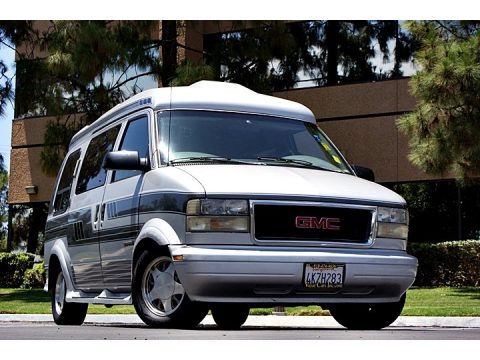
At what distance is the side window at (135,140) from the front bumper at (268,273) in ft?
4.78

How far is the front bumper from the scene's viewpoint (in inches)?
276

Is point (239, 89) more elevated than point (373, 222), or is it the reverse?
point (239, 89)

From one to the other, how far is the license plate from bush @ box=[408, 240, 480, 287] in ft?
39.8

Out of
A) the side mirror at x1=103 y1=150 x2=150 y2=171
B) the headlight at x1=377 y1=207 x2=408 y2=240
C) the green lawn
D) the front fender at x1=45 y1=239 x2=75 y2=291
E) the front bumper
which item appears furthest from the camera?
the green lawn

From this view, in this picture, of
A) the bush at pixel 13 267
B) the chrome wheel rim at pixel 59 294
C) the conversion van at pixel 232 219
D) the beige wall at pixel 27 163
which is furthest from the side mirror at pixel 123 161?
the beige wall at pixel 27 163

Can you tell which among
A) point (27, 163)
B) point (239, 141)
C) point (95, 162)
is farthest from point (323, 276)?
point (27, 163)

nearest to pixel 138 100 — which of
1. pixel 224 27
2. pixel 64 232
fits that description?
pixel 64 232

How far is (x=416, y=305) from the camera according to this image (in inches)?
566

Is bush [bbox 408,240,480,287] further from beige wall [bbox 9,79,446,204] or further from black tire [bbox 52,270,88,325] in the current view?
black tire [bbox 52,270,88,325]

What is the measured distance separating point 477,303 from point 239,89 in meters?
→ 6.95

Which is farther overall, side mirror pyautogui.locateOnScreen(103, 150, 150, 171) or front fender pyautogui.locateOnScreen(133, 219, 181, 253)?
side mirror pyautogui.locateOnScreen(103, 150, 150, 171)

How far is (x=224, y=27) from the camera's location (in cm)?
2367

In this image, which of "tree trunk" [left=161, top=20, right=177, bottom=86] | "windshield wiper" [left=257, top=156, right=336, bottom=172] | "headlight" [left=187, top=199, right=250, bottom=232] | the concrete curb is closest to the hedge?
"tree trunk" [left=161, top=20, right=177, bottom=86]
